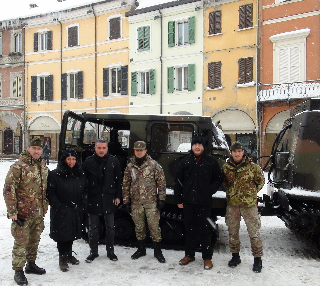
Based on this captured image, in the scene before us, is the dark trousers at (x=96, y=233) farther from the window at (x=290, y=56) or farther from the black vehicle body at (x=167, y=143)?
the window at (x=290, y=56)

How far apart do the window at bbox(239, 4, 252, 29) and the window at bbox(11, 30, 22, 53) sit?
16838 mm

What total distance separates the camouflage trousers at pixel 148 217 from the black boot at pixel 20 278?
5.88 ft

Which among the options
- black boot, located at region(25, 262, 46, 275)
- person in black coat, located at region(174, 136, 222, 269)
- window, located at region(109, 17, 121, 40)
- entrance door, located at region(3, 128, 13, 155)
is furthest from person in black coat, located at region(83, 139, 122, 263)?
entrance door, located at region(3, 128, 13, 155)

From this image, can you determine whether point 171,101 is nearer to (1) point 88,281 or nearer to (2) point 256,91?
(2) point 256,91

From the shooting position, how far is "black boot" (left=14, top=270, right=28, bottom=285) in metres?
4.38

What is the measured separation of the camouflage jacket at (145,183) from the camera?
5.33m

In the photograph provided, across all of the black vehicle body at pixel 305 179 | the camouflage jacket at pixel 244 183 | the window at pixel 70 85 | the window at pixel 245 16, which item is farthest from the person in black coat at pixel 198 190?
the window at pixel 70 85

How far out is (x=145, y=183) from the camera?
17.5 feet

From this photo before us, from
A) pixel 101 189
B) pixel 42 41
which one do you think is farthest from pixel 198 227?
pixel 42 41

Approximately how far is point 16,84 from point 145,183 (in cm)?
2411

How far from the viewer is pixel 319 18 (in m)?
17.3

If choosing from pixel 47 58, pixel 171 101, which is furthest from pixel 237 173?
pixel 47 58

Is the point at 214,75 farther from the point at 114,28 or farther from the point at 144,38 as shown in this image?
the point at 114,28

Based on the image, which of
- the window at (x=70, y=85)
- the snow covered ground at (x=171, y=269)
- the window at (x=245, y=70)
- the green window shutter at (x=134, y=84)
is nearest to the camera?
the snow covered ground at (x=171, y=269)
